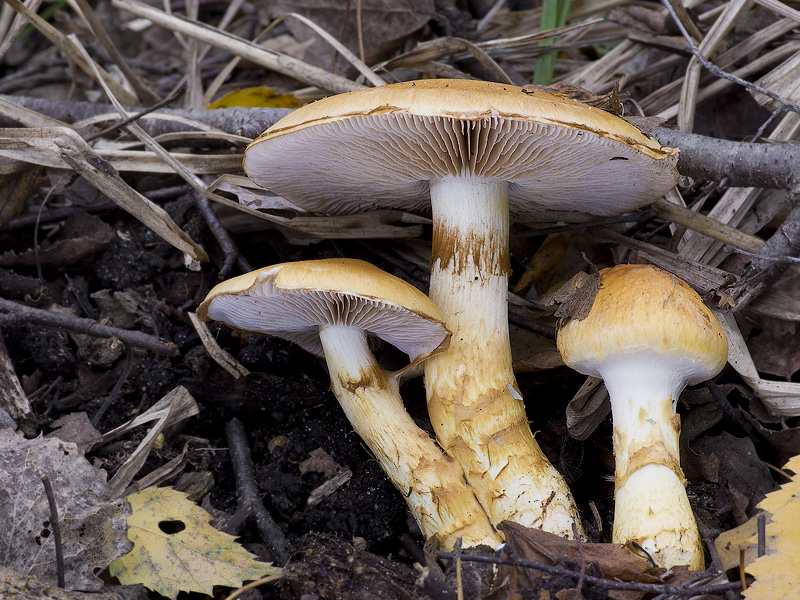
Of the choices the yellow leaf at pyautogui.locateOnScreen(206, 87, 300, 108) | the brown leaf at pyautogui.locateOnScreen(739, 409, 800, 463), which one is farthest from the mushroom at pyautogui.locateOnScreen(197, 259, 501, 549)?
the yellow leaf at pyautogui.locateOnScreen(206, 87, 300, 108)

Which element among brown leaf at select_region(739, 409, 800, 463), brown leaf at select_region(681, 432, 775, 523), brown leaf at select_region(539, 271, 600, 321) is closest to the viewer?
brown leaf at select_region(539, 271, 600, 321)

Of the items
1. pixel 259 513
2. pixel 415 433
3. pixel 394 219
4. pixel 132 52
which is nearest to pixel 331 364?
pixel 415 433

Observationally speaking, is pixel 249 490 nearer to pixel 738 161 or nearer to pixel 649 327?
pixel 649 327

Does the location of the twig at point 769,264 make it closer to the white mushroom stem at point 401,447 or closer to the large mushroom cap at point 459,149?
the large mushroom cap at point 459,149

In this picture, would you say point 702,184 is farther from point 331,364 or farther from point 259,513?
point 259,513

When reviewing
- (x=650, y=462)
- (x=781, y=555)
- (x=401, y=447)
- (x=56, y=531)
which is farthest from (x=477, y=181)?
(x=56, y=531)

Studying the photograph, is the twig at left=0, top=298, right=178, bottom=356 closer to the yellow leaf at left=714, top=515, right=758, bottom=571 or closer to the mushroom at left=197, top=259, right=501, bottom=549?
the mushroom at left=197, top=259, right=501, bottom=549

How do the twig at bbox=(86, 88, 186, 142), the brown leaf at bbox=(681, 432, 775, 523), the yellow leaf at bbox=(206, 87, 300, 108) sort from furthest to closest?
the yellow leaf at bbox=(206, 87, 300, 108) → the twig at bbox=(86, 88, 186, 142) → the brown leaf at bbox=(681, 432, 775, 523)
